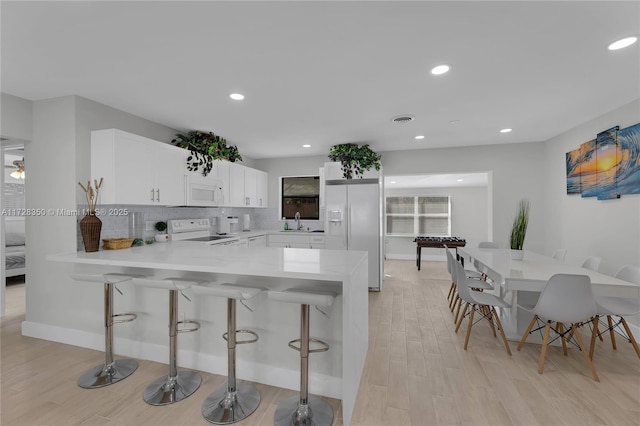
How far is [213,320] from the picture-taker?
2416 millimetres

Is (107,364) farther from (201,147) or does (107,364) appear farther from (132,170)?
(201,147)

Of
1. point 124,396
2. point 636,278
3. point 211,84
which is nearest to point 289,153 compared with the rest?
point 211,84

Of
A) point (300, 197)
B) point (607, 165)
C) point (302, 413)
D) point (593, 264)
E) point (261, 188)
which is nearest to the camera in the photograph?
point (302, 413)

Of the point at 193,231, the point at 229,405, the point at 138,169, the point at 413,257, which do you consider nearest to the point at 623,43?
the point at 229,405

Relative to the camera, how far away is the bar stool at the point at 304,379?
1.73 m

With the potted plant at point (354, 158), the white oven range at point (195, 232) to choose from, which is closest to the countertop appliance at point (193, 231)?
the white oven range at point (195, 232)

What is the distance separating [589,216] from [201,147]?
5041mm

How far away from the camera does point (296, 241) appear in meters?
5.15

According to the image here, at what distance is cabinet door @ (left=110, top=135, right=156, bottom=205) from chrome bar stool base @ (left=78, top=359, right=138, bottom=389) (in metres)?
1.45

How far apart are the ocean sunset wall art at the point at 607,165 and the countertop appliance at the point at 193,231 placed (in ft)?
15.4

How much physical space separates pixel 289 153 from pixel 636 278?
4759 millimetres

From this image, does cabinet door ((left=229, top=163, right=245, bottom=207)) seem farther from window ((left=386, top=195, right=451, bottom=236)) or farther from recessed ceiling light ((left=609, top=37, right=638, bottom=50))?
window ((left=386, top=195, right=451, bottom=236))

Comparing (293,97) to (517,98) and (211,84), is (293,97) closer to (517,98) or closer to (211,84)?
(211,84)

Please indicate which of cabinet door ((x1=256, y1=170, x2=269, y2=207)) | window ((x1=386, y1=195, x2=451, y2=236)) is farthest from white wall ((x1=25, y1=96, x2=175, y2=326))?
window ((x1=386, y1=195, x2=451, y2=236))
